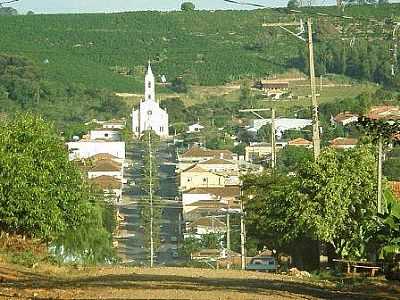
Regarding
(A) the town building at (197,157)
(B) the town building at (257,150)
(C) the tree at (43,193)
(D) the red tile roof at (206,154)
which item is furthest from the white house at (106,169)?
(C) the tree at (43,193)

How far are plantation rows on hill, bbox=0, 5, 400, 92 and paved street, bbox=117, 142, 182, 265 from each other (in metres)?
31.7

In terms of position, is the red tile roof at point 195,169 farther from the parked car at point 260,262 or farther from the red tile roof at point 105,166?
the parked car at point 260,262

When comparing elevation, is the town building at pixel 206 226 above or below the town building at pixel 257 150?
below

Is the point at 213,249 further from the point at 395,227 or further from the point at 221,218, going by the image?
the point at 395,227

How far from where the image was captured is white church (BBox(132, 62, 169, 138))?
10200cm

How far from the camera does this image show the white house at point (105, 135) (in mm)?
91000

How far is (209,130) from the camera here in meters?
99.4

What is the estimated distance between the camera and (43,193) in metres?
24.1

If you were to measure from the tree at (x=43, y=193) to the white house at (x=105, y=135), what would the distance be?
62.1 meters

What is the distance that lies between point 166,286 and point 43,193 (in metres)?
10.1

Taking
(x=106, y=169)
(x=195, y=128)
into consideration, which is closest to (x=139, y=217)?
(x=106, y=169)

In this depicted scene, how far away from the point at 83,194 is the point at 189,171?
4896 cm

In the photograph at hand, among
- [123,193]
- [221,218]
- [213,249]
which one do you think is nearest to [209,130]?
[123,193]

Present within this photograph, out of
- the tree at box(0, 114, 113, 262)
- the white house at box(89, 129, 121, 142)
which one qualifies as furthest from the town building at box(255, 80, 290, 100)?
the tree at box(0, 114, 113, 262)
